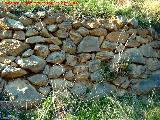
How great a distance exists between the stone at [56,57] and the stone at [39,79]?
0.26 metres

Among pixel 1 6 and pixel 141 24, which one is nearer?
pixel 1 6

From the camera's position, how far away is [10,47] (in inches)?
236

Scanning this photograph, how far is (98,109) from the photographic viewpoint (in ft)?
19.8

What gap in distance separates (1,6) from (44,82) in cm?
132

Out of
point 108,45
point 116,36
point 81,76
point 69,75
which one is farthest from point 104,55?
point 69,75

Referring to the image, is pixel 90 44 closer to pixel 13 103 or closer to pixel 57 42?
pixel 57 42

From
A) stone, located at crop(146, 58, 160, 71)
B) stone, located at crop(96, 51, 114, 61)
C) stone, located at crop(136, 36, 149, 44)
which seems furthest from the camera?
stone, located at crop(146, 58, 160, 71)

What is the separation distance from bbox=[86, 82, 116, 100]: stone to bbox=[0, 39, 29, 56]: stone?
129 cm

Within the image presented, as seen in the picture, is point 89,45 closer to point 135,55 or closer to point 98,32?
point 98,32

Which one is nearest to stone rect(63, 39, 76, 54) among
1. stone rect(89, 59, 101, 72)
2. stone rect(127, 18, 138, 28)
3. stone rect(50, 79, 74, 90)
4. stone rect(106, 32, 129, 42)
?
stone rect(89, 59, 101, 72)


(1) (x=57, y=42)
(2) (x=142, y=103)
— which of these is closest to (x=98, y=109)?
(2) (x=142, y=103)

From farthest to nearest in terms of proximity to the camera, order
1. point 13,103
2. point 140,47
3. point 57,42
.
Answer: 1. point 140,47
2. point 57,42
3. point 13,103

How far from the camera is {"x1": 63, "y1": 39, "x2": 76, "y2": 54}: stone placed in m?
6.30

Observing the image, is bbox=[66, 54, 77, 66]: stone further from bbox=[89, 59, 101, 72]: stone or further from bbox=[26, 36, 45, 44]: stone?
bbox=[26, 36, 45, 44]: stone
